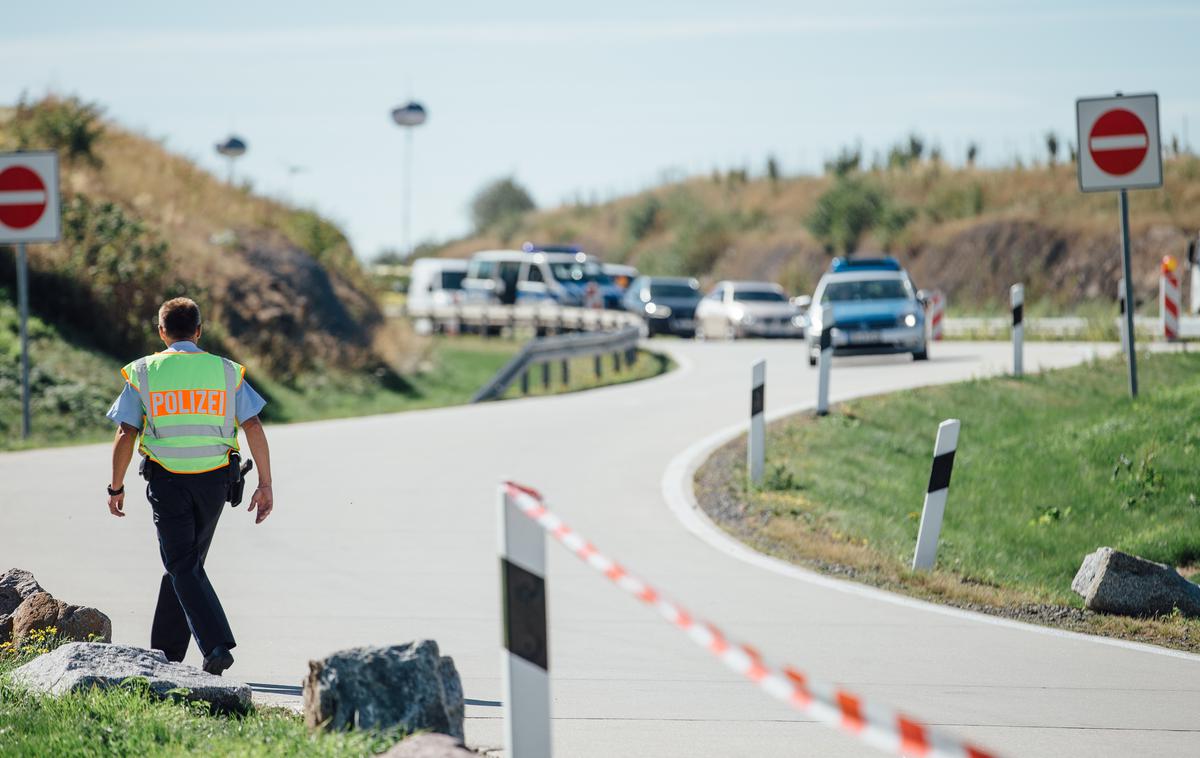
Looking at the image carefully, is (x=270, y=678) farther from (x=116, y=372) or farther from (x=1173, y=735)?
(x=116, y=372)

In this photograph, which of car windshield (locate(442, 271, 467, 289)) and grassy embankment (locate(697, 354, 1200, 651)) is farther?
car windshield (locate(442, 271, 467, 289))

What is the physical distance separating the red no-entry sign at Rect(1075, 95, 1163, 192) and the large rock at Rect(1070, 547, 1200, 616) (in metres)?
7.14

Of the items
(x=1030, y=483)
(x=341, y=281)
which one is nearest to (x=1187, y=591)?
(x=1030, y=483)

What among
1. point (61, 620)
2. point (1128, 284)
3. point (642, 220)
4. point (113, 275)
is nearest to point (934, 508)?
point (61, 620)

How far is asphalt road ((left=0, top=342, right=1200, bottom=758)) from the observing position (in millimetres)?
6539

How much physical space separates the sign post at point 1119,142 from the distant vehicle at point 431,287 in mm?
32635

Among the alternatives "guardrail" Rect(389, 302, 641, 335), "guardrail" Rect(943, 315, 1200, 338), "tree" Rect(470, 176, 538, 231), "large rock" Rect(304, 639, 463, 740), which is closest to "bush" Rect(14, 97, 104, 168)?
"guardrail" Rect(389, 302, 641, 335)

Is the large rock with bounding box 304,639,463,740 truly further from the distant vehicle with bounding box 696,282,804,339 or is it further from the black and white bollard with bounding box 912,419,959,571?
the distant vehicle with bounding box 696,282,804,339

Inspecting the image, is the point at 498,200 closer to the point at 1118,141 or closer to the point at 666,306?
the point at 666,306

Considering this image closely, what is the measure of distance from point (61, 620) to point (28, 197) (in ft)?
38.1

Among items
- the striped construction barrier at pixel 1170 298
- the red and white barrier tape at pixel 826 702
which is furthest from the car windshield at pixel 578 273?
the red and white barrier tape at pixel 826 702

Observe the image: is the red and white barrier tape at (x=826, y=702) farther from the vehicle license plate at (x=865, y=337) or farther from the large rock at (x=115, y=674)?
the vehicle license plate at (x=865, y=337)

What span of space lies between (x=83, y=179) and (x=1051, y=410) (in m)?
17.8

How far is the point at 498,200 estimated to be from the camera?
122 m
